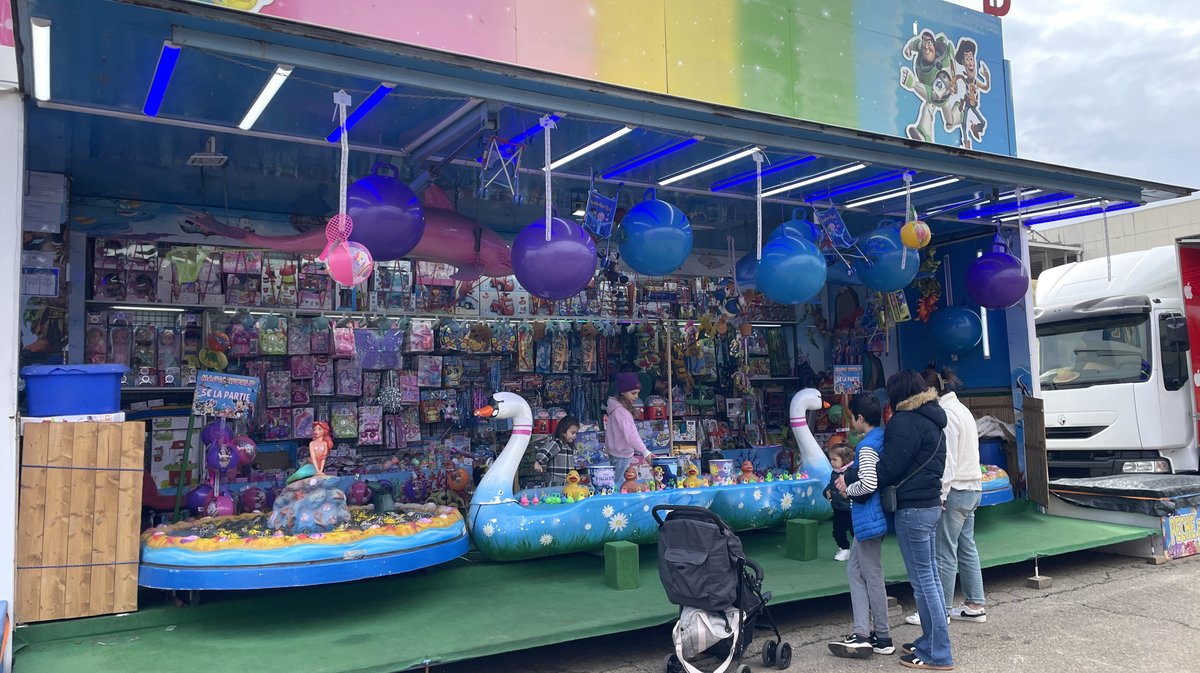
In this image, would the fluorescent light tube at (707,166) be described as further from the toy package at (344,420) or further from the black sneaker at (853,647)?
the toy package at (344,420)

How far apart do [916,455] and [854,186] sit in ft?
10.9

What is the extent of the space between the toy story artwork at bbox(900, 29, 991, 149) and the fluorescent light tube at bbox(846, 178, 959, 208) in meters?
3.22

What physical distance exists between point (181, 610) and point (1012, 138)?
11.6 metres

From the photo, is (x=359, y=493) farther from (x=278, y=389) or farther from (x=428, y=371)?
(x=428, y=371)

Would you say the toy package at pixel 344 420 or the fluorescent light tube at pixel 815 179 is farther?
the toy package at pixel 344 420

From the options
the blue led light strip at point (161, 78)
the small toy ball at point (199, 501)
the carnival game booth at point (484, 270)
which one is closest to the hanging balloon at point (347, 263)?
the carnival game booth at point (484, 270)

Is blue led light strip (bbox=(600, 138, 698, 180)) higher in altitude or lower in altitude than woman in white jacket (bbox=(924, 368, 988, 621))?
higher

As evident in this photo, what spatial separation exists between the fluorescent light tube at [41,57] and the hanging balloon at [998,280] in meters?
7.57

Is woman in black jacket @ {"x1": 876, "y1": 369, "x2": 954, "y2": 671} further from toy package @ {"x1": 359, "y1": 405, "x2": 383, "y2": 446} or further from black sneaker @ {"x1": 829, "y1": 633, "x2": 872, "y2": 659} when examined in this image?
toy package @ {"x1": 359, "y1": 405, "x2": 383, "y2": 446}

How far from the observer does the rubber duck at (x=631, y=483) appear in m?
6.41

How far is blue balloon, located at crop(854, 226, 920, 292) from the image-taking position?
7.21 metres

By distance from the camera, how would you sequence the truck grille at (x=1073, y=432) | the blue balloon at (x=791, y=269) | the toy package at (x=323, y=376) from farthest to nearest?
the truck grille at (x=1073, y=432)
the toy package at (x=323, y=376)
the blue balloon at (x=791, y=269)

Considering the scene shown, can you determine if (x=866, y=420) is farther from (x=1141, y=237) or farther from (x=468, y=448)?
(x=1141, y=237)

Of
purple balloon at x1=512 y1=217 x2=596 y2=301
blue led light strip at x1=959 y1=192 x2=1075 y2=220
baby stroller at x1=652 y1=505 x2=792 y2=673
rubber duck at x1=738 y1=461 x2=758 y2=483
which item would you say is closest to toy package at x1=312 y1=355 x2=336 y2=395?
purple balloon at x1=512 y1=217 x2=596 y2=301
